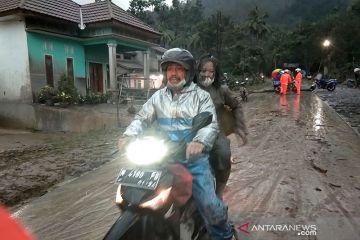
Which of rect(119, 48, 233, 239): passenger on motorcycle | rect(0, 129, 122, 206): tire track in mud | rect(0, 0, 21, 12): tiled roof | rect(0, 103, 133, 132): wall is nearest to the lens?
rect(119, 48, 233, 239): passenger on motorcycle

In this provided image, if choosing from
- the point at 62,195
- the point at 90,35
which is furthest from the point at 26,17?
the point at 62,195

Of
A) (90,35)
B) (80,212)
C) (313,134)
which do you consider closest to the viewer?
(80,212)

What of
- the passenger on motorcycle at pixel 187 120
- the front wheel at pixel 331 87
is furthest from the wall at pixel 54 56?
the front wheel at pixel 331 87

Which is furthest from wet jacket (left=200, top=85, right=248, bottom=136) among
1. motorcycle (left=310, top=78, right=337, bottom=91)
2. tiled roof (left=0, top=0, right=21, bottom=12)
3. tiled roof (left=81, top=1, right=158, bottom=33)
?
motorcycle (left=310, top=78, right=337, bottom=91)

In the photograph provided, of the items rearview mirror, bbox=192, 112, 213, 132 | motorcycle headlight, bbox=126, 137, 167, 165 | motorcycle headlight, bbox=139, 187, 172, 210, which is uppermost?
rearview mirror, bbox=192, 112, 213, 132

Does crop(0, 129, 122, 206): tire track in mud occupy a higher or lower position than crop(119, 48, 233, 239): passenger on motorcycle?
lower

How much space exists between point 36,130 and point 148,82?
20.7ft

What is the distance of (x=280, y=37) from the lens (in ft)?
249

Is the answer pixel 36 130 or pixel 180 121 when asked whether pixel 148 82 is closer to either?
pixel 36 130

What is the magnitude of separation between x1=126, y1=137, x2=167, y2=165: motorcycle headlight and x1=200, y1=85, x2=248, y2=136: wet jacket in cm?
172

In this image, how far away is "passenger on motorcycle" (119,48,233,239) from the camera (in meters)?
2.70

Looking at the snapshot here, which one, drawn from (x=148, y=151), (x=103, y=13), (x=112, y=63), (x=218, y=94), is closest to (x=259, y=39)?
Result: (x=103, y=13)

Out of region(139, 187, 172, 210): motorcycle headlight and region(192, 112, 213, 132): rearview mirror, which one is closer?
region(139, 187, 172, 210): motorcycle headlight

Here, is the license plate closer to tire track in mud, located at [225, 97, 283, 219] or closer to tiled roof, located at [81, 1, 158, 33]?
tire track in mud, located at [225, 97, 283, 219]
